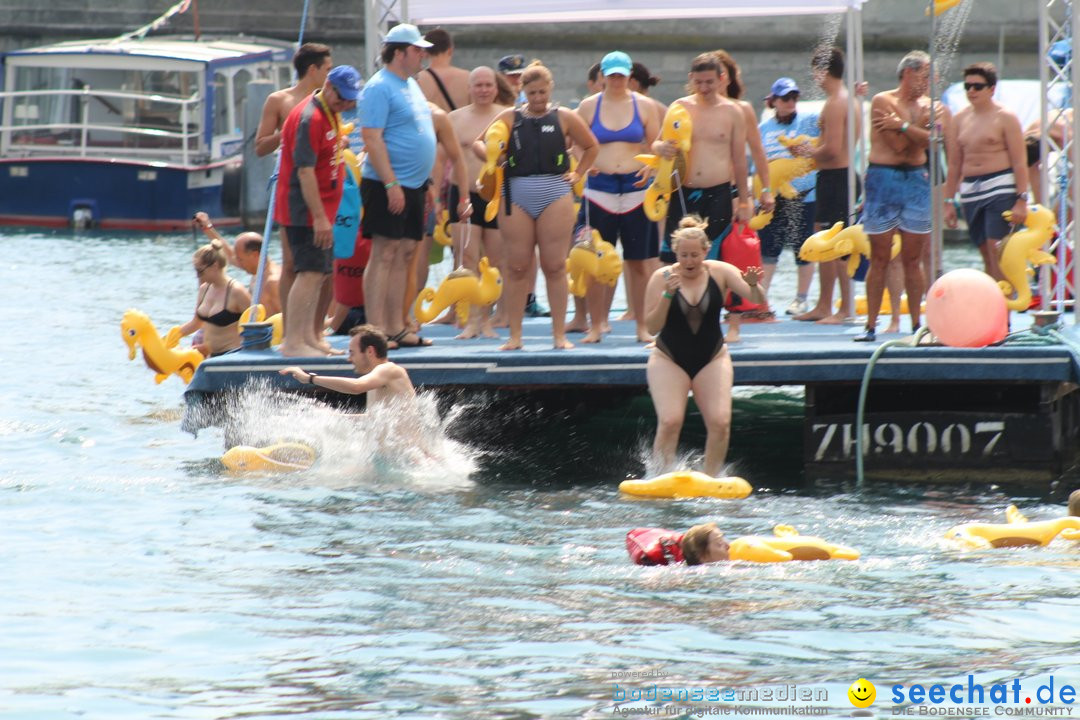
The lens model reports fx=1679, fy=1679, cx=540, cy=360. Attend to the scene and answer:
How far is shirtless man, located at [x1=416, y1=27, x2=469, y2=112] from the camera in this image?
12.2 m

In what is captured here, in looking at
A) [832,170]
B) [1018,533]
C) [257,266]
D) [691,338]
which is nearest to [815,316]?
[832,170]

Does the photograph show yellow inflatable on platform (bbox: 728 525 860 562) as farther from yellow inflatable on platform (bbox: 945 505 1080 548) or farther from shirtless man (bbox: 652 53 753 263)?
shirtless man (bbox: 652 53 753 263)

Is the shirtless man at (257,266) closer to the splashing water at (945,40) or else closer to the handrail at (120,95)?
the splashing water at (945,40)

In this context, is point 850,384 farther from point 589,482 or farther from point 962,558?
point 962,558

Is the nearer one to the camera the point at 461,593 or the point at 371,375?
the point at 461,593

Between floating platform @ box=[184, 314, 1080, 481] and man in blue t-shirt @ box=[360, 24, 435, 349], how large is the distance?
0.53 m

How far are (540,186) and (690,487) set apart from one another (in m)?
2.18

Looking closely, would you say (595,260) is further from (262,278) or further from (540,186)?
(262,278)

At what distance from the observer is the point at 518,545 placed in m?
8.62

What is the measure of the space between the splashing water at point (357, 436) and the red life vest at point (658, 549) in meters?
2.32

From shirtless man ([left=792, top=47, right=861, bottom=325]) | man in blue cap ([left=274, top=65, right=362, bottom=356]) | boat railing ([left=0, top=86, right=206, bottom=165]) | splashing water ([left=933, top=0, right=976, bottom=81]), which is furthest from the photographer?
boat railing ([left=0, top=86, right=206, bottom=165])

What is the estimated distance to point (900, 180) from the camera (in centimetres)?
1084

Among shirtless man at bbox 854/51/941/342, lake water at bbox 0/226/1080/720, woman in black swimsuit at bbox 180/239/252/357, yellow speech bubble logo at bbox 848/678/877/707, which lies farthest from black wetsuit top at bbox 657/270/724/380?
woman in black swimsuit at bbox 180/239/252/357

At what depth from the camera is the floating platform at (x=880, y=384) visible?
399 inches
